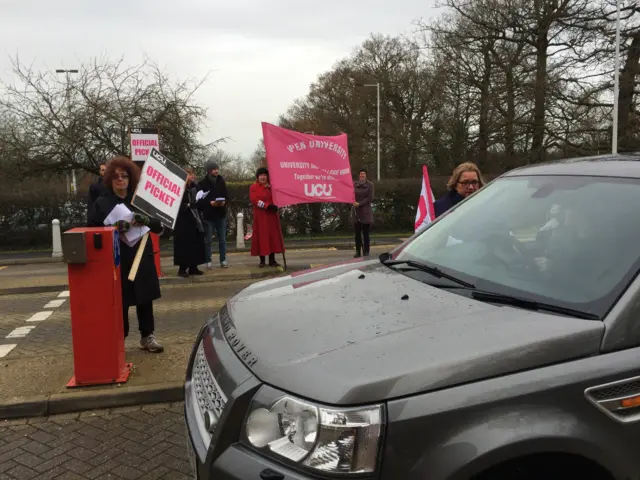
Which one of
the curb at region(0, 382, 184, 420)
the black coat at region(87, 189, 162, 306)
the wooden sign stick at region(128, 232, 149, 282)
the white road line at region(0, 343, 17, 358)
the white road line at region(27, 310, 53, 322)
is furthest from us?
the white road line at region(27, 310, 53, 322)

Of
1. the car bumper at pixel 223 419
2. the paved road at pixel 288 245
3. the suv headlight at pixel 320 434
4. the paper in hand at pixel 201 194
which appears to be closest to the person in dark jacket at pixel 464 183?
the car bumper at pixel 223 419

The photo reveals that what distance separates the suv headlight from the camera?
5.19 ft

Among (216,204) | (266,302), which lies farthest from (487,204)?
(216,204)

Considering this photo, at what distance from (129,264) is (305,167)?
189 inches

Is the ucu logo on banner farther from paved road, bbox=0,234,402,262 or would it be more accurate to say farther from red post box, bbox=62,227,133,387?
paved road, bbox=0,234,402,262

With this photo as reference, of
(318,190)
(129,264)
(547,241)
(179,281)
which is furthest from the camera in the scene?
(179,281)

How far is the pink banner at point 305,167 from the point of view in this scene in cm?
880

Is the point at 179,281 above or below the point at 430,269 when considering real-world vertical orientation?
below

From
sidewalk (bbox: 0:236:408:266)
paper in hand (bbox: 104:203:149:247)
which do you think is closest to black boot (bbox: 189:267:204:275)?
paper in hand (bbox: 104:203:149:247)

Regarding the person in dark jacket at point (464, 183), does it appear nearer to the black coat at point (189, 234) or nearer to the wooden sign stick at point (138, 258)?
the wooden sign stick at point (138, 258)

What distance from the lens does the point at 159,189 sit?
16.2ft

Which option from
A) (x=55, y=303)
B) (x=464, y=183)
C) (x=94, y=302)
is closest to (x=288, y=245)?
(x=55, y=303)

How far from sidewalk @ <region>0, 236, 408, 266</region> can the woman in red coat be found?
18.7 feet

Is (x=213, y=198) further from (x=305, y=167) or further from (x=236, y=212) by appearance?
(x=236, y=212)
